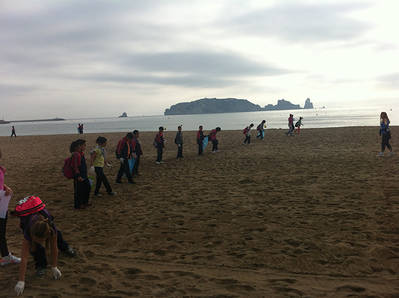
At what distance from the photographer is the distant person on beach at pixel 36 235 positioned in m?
3.55

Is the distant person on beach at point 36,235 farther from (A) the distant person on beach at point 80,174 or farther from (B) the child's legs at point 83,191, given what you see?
(B) the child's legs at point 83,191

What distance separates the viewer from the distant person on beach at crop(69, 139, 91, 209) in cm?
677

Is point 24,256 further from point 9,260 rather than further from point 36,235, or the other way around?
point 9,260

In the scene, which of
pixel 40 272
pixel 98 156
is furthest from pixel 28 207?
pixel 98 156

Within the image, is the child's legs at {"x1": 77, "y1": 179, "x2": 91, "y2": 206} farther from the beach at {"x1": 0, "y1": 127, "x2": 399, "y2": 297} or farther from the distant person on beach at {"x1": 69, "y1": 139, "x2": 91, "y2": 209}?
the beach at {"x1": 0, "y1": 127, "x2": 399, "y2": 297}

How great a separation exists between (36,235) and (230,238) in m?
3.14

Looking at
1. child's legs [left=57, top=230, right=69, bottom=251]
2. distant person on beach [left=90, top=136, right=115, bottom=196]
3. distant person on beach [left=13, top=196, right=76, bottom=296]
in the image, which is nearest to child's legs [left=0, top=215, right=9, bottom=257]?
distant person on beach [left=13, top=196, right=76, bottom=296]

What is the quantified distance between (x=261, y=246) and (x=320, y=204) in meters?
2.83

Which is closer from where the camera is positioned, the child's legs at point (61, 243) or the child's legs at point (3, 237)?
the child's legs at point (3, 237)

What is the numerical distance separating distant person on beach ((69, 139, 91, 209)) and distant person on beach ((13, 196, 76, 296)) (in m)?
2.87

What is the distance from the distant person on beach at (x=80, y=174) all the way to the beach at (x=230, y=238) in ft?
1.32

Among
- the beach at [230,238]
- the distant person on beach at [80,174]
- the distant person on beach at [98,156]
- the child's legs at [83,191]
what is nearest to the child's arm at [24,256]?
the beach at [230,238]

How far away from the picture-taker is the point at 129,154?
994cm

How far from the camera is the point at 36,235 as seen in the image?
353 cm
